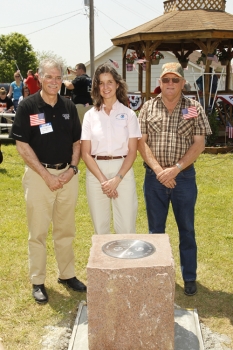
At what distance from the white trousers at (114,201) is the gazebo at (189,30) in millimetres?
8392

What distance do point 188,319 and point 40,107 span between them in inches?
84.0

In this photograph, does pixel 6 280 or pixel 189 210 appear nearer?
pixel 189 210

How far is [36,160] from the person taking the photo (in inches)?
144

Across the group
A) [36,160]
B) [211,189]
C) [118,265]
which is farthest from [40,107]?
[211,189]

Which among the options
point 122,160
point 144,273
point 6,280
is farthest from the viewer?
point 6,280

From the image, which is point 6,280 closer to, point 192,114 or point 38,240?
point 38,240

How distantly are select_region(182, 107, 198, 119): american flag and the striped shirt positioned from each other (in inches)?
1.1

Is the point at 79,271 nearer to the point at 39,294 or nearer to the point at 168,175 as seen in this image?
the point at 39,294

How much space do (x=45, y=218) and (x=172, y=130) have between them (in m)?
1.36

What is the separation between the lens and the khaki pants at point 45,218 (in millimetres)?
3783

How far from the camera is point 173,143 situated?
379 cm

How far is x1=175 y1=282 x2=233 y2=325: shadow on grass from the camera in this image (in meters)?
3.78

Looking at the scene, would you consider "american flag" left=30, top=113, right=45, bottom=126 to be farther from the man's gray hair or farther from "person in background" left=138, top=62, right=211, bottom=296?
"person in background" left=138, top=62, right=211, bottom=296

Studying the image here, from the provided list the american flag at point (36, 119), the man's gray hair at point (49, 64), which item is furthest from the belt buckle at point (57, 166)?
the man's gray hair at point (49, 64)
